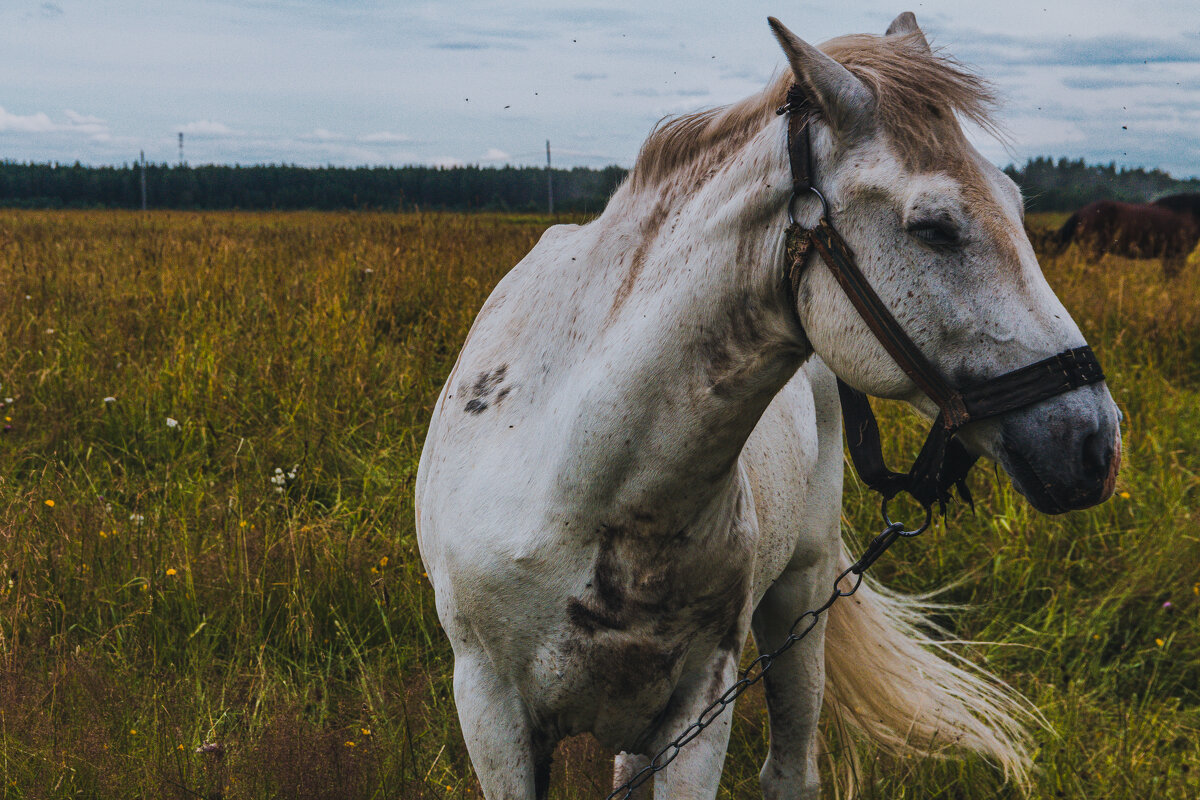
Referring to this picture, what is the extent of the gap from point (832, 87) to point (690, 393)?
0.54 metres

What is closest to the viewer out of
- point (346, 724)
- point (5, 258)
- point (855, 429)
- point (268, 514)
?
point (855, 429)

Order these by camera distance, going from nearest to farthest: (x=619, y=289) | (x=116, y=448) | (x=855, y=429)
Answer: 1. (x=619, y=289)
2. (x=855, y=429)
3. (x=116, y=448)

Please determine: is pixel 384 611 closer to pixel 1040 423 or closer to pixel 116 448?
pixel 116 448

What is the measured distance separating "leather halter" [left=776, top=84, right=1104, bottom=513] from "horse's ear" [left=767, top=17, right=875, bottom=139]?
0.18 feet

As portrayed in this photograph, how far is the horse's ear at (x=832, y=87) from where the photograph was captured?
4.24 feet

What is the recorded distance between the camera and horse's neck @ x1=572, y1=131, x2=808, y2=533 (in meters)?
1.45

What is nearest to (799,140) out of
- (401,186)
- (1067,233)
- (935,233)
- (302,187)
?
(935,233)

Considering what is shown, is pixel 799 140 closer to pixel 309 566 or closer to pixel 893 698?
pixel 893 698

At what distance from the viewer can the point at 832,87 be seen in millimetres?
1320

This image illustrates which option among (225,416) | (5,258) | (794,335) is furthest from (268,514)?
(5,258)

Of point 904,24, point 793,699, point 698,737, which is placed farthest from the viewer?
point 793,699

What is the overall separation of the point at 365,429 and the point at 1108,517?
3730 mm

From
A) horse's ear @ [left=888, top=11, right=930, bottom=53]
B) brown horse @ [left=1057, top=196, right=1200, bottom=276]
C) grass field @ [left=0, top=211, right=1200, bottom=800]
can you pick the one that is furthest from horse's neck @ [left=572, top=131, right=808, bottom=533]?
brown horse @ [left=1057, top=196, right=1200, bottom=276]

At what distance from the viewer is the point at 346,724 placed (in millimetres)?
3008
